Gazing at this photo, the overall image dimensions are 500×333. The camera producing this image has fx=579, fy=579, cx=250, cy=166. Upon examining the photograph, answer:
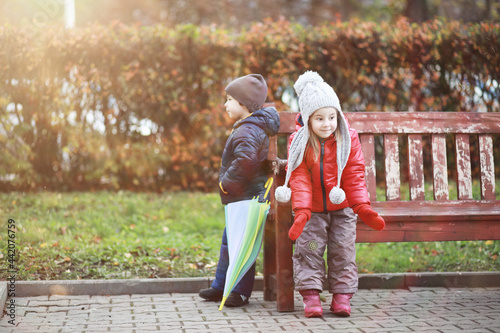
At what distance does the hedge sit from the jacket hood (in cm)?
356

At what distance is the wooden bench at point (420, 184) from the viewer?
401cm

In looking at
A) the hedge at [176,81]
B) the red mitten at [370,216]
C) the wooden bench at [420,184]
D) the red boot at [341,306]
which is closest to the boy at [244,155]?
the wooden bench at [420,184]

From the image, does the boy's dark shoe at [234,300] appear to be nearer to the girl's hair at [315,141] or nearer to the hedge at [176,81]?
the girl's hair at [315,141]

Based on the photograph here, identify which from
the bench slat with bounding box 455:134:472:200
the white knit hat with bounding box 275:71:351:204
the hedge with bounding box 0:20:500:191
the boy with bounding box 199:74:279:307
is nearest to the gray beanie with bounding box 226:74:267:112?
the boy with bounding box 199:74:279:307

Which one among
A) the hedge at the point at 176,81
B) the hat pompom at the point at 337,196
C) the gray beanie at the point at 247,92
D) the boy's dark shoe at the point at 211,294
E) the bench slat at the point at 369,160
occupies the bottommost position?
the boy's dark shoe at the point at 211,294

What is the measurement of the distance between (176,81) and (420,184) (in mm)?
4353

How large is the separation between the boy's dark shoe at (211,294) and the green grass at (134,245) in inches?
21.3

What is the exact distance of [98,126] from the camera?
786cm

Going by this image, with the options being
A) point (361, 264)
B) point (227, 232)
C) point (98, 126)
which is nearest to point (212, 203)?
point (98, 126)

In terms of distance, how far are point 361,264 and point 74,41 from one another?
4707mm

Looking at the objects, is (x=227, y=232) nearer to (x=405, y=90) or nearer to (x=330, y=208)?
(x=330, y=208)

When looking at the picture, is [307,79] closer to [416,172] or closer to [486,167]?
[416,172]

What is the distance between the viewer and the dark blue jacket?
3928 mm

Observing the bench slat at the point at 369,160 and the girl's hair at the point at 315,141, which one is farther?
the bench slat at the point at 369,160
